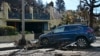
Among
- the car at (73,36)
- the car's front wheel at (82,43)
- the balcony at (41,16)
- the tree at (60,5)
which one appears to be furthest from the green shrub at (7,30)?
the tree at (60,5)

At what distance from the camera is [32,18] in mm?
49000

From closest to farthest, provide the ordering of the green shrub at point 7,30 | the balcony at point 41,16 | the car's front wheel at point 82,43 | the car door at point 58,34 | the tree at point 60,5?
the car's front wheel at point 82,43 → the car door at point 58,34 → the green shrub at point 7,30 → the balcony at point 41,16 → the tree at point 60,5

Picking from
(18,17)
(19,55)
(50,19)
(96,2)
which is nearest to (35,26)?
(50,19)

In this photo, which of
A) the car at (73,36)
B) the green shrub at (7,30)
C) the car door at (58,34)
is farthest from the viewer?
the green shrub at (7,30)

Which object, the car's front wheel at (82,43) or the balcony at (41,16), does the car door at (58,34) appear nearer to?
the car's front wheel at (82,43)

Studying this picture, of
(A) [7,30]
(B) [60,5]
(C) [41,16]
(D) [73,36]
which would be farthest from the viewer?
(B) [60,5]

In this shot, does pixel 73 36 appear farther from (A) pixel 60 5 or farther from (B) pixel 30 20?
(A) pixel 60 5

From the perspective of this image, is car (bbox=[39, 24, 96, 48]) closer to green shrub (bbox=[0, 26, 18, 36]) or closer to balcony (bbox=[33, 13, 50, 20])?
green shrub (bbox=[0, 26, 18, 36])

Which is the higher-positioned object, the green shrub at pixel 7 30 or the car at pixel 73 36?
the car at pixel 73 36

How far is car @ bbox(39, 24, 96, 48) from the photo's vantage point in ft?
73.1

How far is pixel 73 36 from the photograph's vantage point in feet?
74.8

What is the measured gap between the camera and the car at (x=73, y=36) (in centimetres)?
2228

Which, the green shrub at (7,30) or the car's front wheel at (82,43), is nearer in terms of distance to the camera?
the car's front wheel at (82,43)

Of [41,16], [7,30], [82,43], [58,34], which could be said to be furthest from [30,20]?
[82,43]
